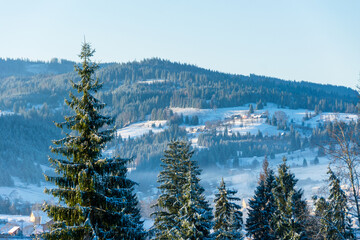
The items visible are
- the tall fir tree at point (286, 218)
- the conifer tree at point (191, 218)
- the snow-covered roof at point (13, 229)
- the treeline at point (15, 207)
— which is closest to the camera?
the conifer tree at point (191, 218)

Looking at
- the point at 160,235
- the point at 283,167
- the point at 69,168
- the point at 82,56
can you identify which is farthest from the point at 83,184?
the point at 283,167

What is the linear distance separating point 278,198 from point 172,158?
39.6ft

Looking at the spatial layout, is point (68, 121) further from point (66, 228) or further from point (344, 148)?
point (344, 148)

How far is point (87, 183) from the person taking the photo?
61.1 ft

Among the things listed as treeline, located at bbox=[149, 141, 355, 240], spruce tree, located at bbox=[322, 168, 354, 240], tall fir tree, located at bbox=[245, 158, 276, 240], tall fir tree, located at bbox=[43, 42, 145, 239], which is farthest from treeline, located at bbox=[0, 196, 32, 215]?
tall fir tree, located at bbox=[43, 42, 145, 239]

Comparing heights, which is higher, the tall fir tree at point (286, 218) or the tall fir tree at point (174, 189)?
the tall fir tree at point (174, 189)

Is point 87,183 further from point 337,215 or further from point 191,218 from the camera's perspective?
point 337,215

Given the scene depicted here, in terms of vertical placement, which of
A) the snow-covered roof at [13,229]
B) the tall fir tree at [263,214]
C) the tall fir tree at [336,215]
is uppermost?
the tall fir tree at [336,215]

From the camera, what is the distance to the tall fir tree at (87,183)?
18172 millimetres

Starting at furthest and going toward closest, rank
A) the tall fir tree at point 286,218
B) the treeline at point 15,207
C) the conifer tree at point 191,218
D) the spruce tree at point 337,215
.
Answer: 1. the treeline at point 15,207
2. the tall fir tree at point 286,218
3. the conifer tree at point 191,218
4. the spruce tree at point 337,215

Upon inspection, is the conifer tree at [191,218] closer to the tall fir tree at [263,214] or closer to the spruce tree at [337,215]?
the spruce tree at [337,215]

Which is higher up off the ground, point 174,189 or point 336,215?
point 336,215

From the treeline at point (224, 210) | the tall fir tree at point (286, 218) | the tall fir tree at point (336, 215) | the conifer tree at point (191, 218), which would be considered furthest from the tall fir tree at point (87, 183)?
the tall fir tree at point (286, 218)

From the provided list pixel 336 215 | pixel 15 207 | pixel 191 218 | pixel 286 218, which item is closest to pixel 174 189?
pixel 191 218
